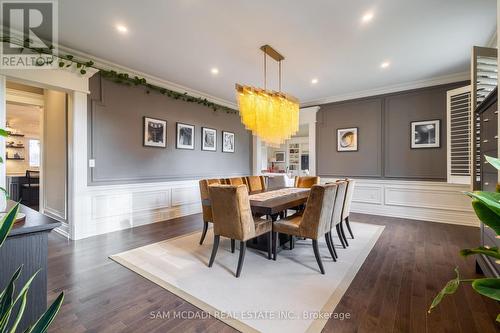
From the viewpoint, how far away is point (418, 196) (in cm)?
442

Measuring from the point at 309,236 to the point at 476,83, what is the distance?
7.36 ft

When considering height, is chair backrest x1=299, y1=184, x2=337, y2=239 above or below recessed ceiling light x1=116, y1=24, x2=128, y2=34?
below

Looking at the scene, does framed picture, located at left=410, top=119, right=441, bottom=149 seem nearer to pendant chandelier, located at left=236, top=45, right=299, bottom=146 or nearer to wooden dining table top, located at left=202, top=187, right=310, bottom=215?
pendant chandelier, located at left=236, top=45, right=299, bottom=146

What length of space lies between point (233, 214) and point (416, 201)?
4.05 meters

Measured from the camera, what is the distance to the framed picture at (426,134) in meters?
4.25

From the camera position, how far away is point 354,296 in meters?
1.90

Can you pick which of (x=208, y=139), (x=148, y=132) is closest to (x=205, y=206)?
(x=148, y=132)

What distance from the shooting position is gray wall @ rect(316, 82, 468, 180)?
4.30 m

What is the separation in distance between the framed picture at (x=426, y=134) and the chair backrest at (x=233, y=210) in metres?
4.00

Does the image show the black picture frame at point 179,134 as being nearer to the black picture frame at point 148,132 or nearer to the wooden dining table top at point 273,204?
the black picture frame at point 148,132

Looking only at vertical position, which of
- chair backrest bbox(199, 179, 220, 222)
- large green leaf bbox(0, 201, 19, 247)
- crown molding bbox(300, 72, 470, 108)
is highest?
crown molding bbox(300, 72, 470, 108)

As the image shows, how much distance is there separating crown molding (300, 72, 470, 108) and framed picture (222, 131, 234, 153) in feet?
6.91

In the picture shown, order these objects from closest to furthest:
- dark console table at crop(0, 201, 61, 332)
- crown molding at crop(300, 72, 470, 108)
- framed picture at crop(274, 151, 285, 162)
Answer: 1. dark console table at crop(0, 201, 61, 332)
2. crown molding at crop(300, 72, 470, 108)
3. framed picture at crop(274, 151, 285, 162)

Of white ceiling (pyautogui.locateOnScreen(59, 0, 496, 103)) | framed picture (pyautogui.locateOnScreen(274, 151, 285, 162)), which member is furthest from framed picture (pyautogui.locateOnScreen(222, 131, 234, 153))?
framed picture (pyautogui.locateOnScreen(274, 151, 285, 162))
